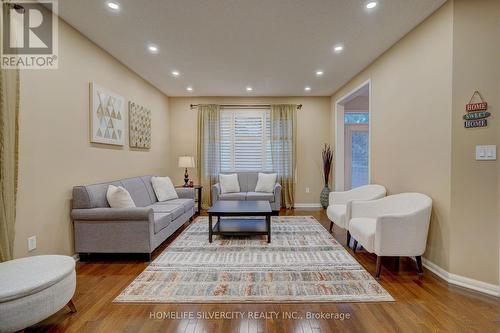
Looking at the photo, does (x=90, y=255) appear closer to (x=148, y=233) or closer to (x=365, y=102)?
(x=148, y=233)

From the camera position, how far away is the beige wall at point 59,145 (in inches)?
93.5

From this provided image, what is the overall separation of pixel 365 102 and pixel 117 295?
634 cm

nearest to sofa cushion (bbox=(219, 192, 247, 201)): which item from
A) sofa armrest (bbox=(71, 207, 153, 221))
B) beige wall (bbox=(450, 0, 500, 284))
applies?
sofa armrest (bbox=(71, 207, 153, 221))

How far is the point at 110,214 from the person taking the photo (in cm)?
285

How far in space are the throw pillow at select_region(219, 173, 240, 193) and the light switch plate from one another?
165 inches

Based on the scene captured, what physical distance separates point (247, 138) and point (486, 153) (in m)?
4.49

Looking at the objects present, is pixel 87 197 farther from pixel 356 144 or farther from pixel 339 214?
pixel 356 144

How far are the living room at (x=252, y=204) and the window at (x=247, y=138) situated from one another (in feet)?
5.34

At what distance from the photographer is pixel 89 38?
3.19 meters

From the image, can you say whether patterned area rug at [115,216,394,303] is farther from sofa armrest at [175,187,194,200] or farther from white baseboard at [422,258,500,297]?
sofa armrest at [175,187,194,200]

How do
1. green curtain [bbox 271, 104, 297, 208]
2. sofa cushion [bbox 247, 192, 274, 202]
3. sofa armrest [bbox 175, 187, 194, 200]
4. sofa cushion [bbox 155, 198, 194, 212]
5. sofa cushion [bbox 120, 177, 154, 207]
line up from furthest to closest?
1. green curtain [bbox 271, 104, 297, 208]
2. sofa cushion [bbox 247, 192, 274, 202]
3. sofa armrest [bbox 175, 187, 194, 200]
4. sofa cushion [bbox 155, 198, 194, 212]
5. sofa cushion [bbox 120, 177, 154, 207]

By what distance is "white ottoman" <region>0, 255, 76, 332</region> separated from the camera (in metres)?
1.49

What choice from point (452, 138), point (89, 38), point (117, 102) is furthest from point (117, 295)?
point (452, 138)

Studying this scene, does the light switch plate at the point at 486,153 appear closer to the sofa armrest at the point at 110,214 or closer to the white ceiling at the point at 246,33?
the white ceiling at the point at 246,33
